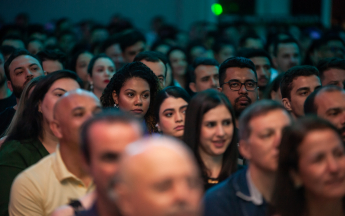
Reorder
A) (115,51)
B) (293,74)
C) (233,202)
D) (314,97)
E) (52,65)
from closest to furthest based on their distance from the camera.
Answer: (233,202) → (314,97) → (293,74) → (52,65) → (115,51)

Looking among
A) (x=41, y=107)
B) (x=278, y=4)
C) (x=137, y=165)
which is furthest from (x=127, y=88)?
(x=278, y=4)

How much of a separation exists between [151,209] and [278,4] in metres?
15.6

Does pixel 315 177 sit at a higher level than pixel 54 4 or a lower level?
lower

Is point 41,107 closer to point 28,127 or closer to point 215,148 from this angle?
point 28,127

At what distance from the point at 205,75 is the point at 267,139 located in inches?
143

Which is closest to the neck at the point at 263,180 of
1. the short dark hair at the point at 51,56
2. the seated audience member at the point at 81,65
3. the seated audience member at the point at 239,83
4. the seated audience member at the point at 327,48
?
the seated audience member at the point at 239,83

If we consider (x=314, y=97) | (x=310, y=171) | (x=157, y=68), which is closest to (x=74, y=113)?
Answer: (x=310, y=171)

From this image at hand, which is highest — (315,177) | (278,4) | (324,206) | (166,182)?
(278,4)

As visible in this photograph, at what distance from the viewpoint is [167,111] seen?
13.4 feet

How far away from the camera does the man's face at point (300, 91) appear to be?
457cm

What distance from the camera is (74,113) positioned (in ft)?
9.70

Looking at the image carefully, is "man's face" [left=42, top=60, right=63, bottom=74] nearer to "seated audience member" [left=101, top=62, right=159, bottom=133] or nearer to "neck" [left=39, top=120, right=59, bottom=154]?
A: "seated audience member" [left=101, top=62, right=159, bottom=133]

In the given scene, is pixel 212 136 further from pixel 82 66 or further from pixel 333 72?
pixel 82 66

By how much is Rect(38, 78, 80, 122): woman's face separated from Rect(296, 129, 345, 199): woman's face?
204cm
